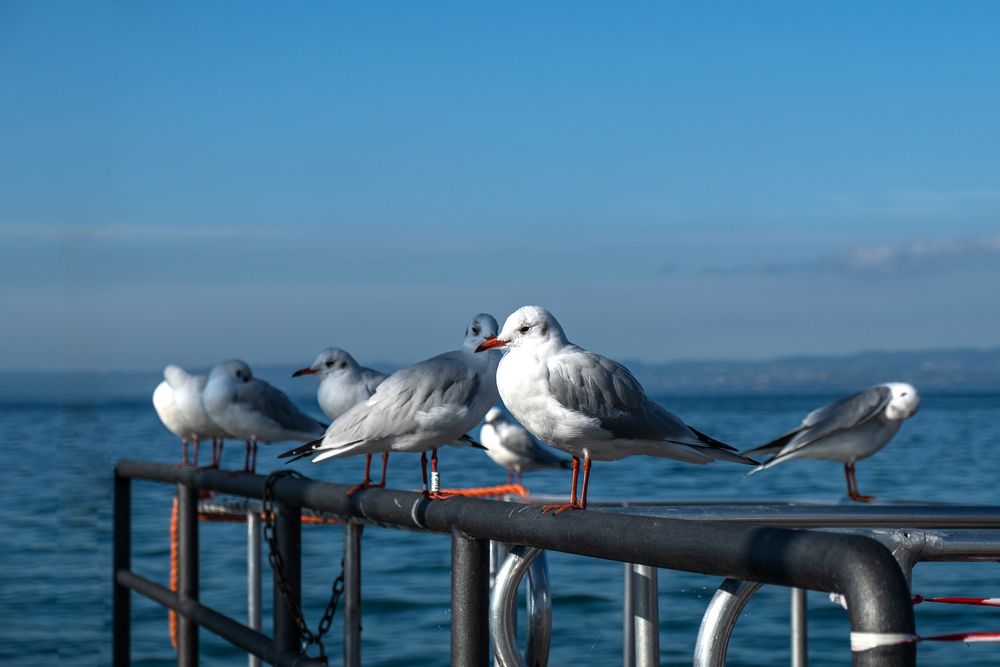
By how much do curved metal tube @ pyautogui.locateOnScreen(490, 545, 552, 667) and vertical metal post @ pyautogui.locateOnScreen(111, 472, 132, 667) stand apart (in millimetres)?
2665

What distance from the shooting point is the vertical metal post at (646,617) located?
2.05 m

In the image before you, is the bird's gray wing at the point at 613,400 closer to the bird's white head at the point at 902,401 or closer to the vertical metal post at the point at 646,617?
the vertical metal post at the point at 646,617

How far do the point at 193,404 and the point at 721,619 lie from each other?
20.3 ft

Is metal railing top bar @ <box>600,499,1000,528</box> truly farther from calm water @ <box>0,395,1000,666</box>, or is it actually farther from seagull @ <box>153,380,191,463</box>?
seagull @ <box>153,380,191,463</box>

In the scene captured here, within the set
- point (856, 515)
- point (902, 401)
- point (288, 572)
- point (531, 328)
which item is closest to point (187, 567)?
point (288, 572)

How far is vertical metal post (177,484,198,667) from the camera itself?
370 cm

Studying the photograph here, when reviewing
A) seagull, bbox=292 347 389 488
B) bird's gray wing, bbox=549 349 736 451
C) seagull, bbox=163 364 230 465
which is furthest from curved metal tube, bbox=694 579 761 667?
seagull, bbox=163 364 230 465

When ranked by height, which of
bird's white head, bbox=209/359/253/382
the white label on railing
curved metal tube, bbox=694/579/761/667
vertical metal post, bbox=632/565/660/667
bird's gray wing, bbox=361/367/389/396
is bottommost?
vertical metal post, bbox=632/565/660/667

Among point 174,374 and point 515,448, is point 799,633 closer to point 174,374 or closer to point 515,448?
point 174,374

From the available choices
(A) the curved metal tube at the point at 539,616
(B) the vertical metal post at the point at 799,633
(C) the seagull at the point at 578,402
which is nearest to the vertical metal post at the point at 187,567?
(C) the seagull at the point at 578,402

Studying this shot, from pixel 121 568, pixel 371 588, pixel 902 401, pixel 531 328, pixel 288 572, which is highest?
pixel 531 328

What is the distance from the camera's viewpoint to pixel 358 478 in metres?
20.6

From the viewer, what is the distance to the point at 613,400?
2.95 meters

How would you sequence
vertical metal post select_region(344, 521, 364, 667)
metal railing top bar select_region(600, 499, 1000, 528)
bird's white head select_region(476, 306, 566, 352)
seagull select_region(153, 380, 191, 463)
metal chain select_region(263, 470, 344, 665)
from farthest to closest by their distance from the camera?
seagull select_region(153, 380, 191, 463), vertical metal post select_region(344, 521, 364, 667), bird's white head select_region(476, 306, 566, 352), metal chain select_region(263, 470, 344, 665), metal railing top bar select_region(600, 499, 1000, 528)
